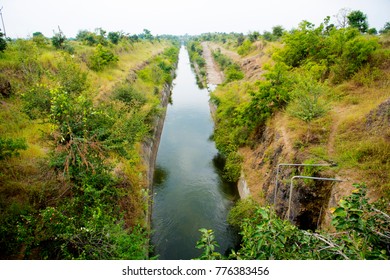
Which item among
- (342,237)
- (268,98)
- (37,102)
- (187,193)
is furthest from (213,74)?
(342,237)

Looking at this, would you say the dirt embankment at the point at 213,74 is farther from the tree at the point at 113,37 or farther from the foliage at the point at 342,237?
the foliage at the point at 342,237

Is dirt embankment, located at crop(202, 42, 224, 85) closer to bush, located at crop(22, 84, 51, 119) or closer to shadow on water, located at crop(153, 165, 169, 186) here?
shadow on water, located at crop(153, 165, 169, 186)

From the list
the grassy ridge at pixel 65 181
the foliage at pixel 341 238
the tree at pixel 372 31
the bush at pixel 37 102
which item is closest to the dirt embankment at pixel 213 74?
the tree at pixel 372 31

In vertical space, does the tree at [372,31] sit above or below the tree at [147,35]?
below

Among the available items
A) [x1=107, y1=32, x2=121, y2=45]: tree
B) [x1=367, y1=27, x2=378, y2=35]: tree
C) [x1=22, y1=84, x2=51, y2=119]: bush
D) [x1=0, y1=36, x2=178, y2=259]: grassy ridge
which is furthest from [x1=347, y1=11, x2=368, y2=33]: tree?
[x1=107, y1=32, x2=121, y2=45]: tree

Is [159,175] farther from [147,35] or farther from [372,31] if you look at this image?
[147,35]

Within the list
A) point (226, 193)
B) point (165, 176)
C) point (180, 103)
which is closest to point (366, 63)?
point (226, 193)

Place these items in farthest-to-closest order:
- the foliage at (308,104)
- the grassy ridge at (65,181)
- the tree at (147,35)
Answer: the tree at (147,35), the foliage at (308,104), the grassy ridge at (65,181)
